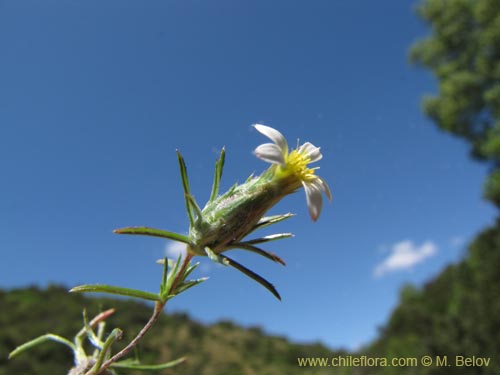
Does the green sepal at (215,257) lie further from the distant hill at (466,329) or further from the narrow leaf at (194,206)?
the distant hill at (466,329)

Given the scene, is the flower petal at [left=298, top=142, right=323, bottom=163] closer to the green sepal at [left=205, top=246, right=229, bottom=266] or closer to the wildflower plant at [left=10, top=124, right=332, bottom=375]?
the wildflower plant at [left=10, top=124, right=332, bottom=375]

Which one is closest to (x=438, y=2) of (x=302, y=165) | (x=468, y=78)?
(x=468, y=78)

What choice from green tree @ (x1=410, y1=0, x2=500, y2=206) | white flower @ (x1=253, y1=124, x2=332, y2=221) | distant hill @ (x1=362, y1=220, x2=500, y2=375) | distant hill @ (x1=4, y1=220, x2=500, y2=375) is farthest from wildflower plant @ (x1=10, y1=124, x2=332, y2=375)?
green tree @ (x1=410, y1=0, x2=500, y2=206)

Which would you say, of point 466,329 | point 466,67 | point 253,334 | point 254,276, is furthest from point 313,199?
point 466,67

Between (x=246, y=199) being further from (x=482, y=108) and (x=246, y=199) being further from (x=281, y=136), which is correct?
(x=482, y=108)

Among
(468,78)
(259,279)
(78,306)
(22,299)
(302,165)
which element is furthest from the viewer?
(468,78)

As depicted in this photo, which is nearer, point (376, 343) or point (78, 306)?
point (78, 306)

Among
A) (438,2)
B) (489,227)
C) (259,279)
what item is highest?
(438,2)

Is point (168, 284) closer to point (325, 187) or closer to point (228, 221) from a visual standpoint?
point (228, 221)
